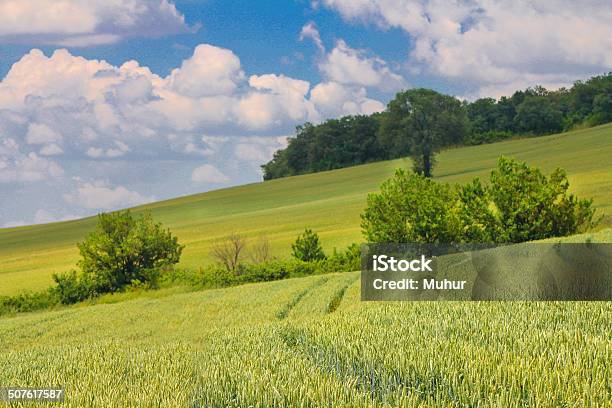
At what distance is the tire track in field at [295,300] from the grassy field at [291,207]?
72.4 ft

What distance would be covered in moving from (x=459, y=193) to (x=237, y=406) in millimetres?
39808

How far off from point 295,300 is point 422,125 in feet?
252

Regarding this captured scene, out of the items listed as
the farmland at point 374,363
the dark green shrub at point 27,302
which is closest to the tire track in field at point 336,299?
the farmland at point 374,363

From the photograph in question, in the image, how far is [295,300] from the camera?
2616 cm

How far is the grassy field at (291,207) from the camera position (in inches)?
2530

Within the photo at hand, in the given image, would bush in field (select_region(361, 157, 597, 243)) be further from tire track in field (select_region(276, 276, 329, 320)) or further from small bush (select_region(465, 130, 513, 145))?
small bush (select_region(465, 130, 513, 145))

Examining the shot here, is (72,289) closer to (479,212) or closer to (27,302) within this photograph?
(27,302)

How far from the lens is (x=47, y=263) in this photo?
6969cm

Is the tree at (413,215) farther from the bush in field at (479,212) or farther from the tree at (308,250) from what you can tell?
the tree at (308,250)

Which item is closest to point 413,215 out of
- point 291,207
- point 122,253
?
point 122,253

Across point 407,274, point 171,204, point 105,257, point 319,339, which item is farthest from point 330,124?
point 319,339

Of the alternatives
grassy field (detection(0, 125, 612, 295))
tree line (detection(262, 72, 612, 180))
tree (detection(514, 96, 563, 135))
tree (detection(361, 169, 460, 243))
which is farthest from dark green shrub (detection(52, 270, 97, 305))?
tree (detection(514, 96, 563, 135))

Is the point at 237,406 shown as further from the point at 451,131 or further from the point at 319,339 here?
the point at 451,131

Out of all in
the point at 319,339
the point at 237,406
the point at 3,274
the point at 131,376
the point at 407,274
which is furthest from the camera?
the point at 3,274
